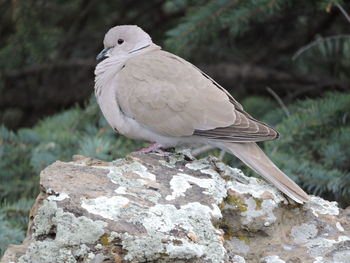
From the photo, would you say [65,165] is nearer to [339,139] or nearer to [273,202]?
[273,202]

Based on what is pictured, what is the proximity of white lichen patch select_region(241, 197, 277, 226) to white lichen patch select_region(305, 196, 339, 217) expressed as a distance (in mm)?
200

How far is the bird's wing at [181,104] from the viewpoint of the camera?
10.7 ft

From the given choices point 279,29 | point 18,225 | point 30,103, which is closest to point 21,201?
point 18,225

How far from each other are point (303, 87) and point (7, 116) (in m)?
2.59

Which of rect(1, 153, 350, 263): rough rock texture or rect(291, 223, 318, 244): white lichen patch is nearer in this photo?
rect(1, 153, 350, 263): rough rock texture

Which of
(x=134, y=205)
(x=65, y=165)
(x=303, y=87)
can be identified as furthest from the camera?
(x=303, y=87)

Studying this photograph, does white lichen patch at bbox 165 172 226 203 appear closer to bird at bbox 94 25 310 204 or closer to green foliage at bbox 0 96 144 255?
bird at bbox 94 25 310 204

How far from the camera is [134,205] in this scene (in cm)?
248

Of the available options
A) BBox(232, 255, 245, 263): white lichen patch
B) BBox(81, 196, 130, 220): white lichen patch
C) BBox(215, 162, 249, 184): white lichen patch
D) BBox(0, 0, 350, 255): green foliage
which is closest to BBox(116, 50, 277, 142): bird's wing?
BBox(215, 162, 249, 184): white lichen patch

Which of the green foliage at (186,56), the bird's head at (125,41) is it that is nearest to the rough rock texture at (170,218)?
the green foliage at (186,56)

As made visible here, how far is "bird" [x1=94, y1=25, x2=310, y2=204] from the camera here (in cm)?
324

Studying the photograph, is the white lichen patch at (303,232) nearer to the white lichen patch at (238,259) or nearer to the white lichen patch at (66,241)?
the white lichen patch at (238,259)

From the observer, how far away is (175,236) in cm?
237

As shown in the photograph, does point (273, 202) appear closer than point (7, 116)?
Yes
